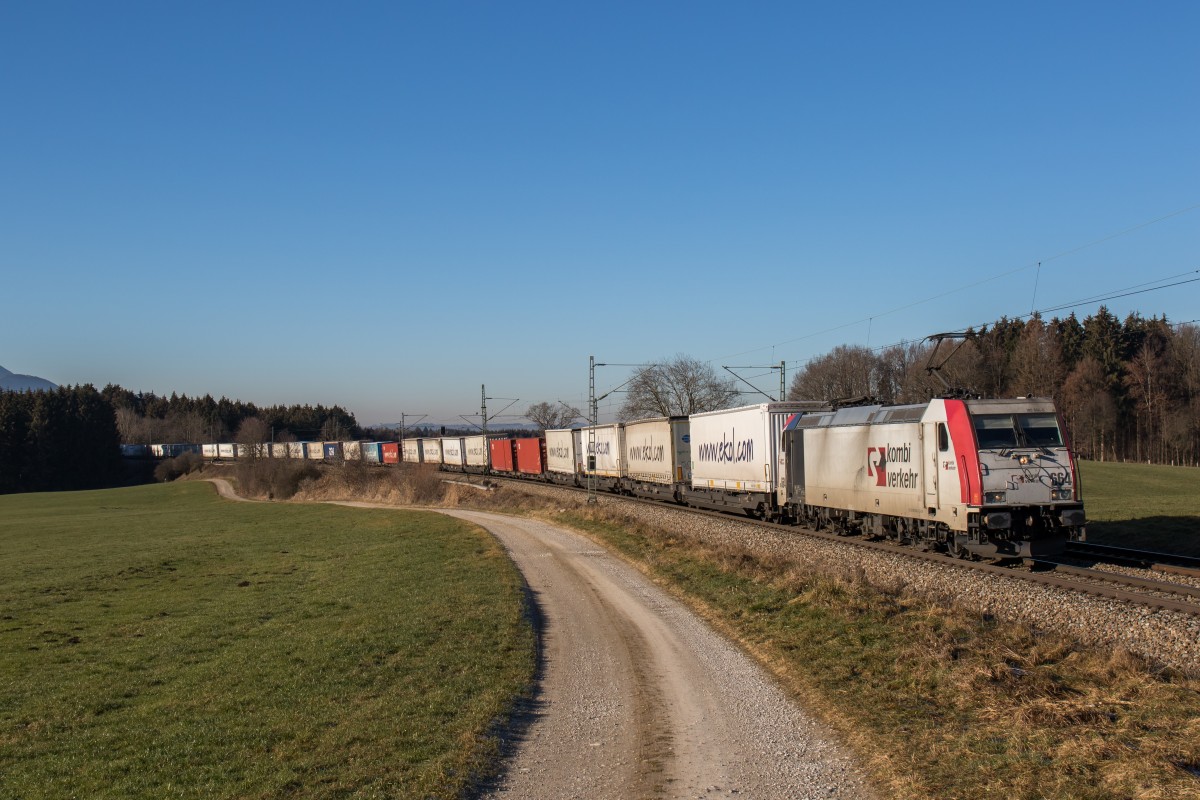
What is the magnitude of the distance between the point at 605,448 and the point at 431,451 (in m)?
46.7

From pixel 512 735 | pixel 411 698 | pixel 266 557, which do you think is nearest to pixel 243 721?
pixel 411 698

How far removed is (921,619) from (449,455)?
7505 centimetres

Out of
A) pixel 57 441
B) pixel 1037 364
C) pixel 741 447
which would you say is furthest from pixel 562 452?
pixel 57 441

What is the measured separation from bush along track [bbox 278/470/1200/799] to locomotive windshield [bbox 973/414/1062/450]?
3.79 meters

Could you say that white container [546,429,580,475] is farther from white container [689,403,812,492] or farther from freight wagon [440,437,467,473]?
freight wagon [440,437,467,473]

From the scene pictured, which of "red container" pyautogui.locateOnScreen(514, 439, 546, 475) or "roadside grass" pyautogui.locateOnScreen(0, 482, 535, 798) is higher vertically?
"red container" pyautogui.locateOnScreen(514, 439, 546, 475)

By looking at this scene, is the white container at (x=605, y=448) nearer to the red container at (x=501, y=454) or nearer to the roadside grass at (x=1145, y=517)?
the red container at (x=501, y=454)

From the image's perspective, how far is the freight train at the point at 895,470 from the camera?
58.7ft

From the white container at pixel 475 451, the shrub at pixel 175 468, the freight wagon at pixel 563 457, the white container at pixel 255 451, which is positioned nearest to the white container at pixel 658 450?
the freight wagon at pixel 563 457

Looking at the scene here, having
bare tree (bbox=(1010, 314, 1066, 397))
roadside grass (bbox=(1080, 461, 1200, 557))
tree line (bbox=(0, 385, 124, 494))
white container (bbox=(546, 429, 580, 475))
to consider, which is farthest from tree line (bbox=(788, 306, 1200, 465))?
tree line (bbox=(0, 385, 124, 494))

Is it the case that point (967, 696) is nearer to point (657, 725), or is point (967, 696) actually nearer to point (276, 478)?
point (657, 725)

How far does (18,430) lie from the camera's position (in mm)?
124688

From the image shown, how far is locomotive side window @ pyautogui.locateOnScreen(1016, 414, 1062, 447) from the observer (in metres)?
18.5

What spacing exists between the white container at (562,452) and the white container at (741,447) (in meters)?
19.3
